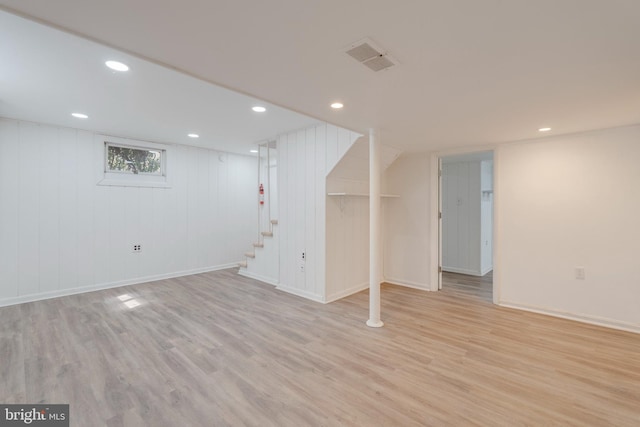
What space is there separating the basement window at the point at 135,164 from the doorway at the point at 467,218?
18.6 feet

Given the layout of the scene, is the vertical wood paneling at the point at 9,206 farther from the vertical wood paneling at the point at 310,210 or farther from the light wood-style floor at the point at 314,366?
the vertical wood paneling at the point at 310,210

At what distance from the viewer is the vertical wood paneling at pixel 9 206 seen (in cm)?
383

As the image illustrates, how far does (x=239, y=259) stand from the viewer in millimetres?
6555

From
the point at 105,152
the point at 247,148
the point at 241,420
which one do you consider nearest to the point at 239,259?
the point at 247,148

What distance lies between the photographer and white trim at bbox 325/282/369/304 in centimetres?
408

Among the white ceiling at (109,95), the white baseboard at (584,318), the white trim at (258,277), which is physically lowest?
the white baseboard at (584,318)

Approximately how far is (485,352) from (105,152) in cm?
615

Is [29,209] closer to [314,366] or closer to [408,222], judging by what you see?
[314,366]

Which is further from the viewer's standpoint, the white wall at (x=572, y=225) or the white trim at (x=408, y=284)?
the white trim at (x=408, y=284)

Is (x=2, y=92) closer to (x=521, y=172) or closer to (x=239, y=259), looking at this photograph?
(x=239, y=259)

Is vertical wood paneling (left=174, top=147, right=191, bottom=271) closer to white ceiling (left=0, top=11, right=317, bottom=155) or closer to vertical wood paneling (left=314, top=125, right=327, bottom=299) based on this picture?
white ceiling (left=0, top=11, right=317, bottom=155)

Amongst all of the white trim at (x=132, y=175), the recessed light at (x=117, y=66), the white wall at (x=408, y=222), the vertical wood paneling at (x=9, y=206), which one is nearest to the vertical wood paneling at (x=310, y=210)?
the white wall at (x=408, y=222)

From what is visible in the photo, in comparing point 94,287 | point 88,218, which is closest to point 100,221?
point 88,218

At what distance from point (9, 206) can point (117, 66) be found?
10.7 ft
